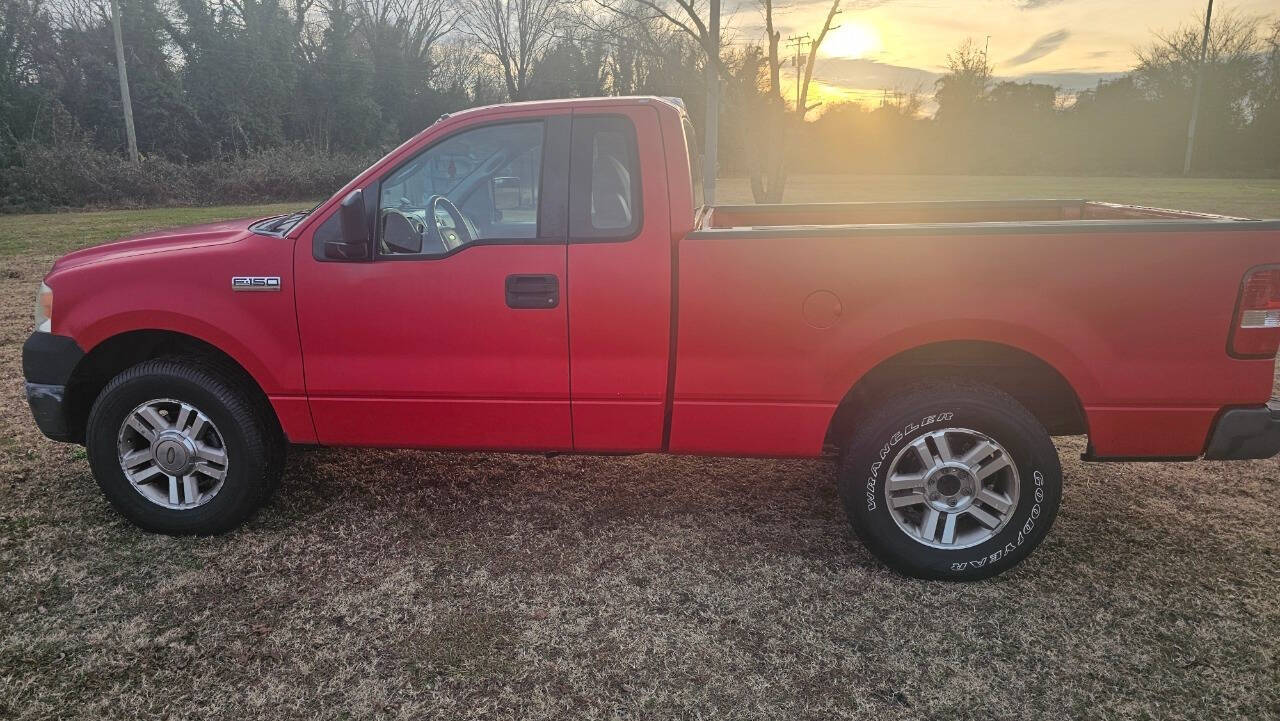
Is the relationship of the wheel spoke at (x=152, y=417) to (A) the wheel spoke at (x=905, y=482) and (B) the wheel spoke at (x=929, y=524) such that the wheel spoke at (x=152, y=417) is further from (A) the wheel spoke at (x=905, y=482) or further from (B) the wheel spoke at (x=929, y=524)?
(B) the wheel spoke at (x=929, y=524)

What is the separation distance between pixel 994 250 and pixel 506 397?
2080mm

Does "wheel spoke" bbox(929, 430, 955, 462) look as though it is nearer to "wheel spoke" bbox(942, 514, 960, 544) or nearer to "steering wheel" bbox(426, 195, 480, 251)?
"wheel spoke" bbox(942, 514, 960, 544)

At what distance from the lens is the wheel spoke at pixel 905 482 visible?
3260 mm

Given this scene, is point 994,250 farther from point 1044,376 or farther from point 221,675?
point 221,675

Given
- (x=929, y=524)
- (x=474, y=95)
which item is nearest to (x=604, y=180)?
(x=929, y=524)

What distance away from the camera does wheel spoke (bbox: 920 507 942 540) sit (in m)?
3.30

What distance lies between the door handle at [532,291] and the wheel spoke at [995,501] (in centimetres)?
192

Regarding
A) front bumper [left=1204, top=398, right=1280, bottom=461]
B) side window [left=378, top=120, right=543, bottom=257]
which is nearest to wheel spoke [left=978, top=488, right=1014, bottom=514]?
front bumper [left=1204, top=398, right=1280, bottom=461]

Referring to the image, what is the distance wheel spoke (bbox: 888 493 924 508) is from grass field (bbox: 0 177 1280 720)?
34cm

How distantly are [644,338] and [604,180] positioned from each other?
703 mm

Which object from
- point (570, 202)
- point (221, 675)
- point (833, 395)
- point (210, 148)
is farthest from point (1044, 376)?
point (210, 148)

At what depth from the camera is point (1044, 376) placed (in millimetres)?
3414

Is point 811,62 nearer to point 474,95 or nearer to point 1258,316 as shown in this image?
point 1258,316

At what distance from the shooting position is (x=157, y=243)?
12.1ft
